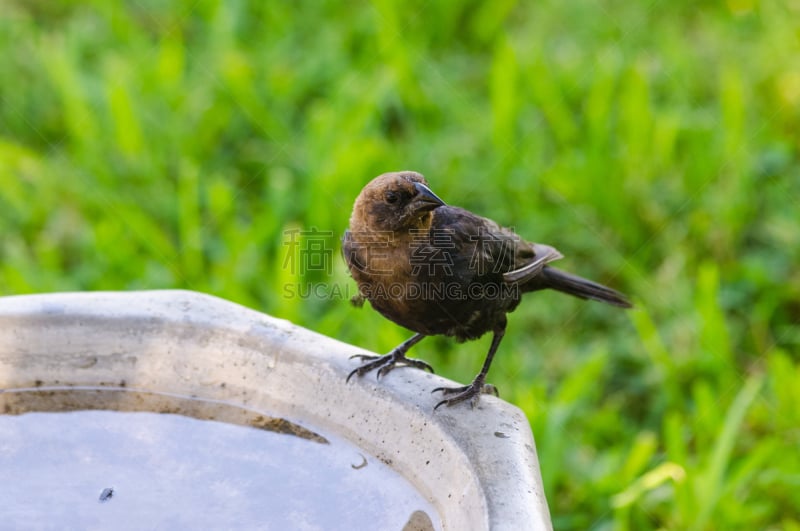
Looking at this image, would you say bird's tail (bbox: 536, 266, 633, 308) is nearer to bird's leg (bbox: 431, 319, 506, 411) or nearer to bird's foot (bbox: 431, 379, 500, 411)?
bird's leg (bbox: 431, 319, 506, 411)

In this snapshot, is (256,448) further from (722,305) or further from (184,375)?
(722,305)

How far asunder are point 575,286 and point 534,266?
1.29 feet

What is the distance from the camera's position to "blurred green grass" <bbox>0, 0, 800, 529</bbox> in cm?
388

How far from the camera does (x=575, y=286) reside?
3.63 m

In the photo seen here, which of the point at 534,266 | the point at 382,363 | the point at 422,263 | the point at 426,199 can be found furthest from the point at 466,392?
the point at 534,266

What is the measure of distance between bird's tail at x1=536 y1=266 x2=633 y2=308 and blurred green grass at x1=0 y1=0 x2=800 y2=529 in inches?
14.2

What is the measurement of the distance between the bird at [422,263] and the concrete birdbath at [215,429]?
0.99 feet

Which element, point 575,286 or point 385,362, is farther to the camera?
point 575,286

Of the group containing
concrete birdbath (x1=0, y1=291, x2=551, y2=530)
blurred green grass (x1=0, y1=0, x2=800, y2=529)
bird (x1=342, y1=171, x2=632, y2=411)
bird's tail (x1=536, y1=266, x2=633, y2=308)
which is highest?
blurred green grass (x1=0, y1=0, x2=800, y2=529)

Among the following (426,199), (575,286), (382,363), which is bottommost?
(382,363)

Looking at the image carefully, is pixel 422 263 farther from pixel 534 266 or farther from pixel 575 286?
pixel 575 286

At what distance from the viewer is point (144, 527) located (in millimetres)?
2113

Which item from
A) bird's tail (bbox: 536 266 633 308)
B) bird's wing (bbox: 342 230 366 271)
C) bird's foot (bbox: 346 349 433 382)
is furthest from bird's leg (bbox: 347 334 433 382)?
bird's tail (bbox: 536 266 633 308)

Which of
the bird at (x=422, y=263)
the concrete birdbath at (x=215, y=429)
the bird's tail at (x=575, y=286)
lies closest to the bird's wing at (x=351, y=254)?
the bird at (x=422, y=263)
